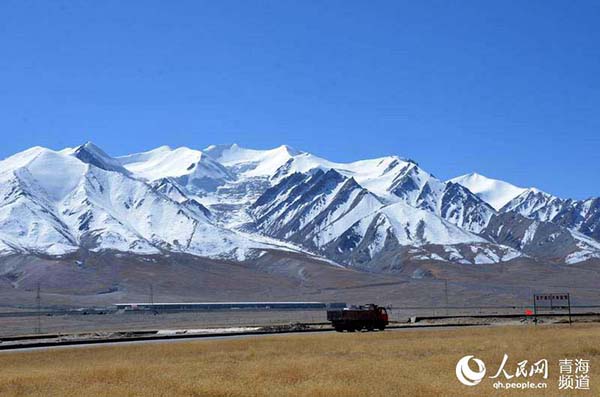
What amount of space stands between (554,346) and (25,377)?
2786 centimetres

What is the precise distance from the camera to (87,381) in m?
31.0

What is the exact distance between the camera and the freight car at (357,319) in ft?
233

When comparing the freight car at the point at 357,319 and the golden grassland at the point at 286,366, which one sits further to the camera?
the freight car at the point at 357,319

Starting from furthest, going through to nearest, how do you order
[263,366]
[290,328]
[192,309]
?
[192,309], [290,328], [263,366]

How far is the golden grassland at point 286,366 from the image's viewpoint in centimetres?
2769

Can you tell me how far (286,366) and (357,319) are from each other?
37301 millimetres

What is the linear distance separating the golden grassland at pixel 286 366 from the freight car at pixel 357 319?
15.5 meters

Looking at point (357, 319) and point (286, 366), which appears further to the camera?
point (357, 319)

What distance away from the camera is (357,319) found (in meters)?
71.1

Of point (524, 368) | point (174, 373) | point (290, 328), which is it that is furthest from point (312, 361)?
point (290, 328)

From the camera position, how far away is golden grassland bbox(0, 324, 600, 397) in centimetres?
2769

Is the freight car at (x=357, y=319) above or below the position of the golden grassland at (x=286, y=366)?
above

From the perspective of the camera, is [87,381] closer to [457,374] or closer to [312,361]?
[312,361]

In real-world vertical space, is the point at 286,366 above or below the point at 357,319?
below
